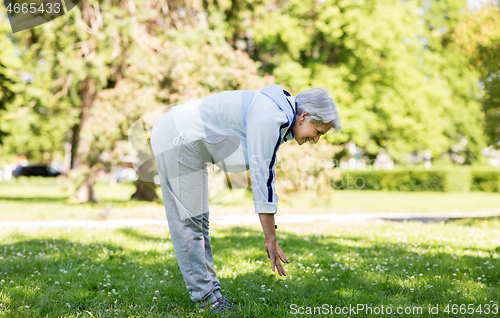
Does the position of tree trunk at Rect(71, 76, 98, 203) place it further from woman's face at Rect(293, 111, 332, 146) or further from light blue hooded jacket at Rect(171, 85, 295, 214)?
woman's face at Rect(293, 111, 332, 146)

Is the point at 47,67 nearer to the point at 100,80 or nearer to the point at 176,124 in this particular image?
the point at 100,80

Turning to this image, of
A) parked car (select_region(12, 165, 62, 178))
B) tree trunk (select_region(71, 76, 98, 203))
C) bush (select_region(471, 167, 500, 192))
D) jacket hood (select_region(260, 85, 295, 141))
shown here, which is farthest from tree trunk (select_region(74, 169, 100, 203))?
parked car (select_region(12, 165, 62, 178))

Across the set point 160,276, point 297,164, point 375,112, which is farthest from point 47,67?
point 375,112

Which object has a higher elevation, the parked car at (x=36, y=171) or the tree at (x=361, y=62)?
the tree at (x=361, y=62)

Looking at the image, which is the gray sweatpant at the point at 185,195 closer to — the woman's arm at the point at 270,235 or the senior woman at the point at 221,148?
the senior woman at the point at 221,148

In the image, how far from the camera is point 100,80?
40.0 ft

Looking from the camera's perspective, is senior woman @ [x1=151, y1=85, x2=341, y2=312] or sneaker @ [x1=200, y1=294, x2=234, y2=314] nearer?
senior woman @ [x1=151, y1=85, x2=341, y2=312]

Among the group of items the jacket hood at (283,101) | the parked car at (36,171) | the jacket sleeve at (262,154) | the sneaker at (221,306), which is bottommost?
the parked car at (36,171)

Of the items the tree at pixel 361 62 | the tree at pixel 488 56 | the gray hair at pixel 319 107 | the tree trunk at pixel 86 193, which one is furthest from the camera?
the tree at pixel 361 62

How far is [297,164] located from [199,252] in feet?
27.6

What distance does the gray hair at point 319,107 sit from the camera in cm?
259

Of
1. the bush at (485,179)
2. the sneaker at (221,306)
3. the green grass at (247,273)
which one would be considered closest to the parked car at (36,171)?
the bush at (485,179)

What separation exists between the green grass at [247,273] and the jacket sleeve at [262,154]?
3.20 feet

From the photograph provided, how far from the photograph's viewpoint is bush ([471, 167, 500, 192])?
2298 cm
